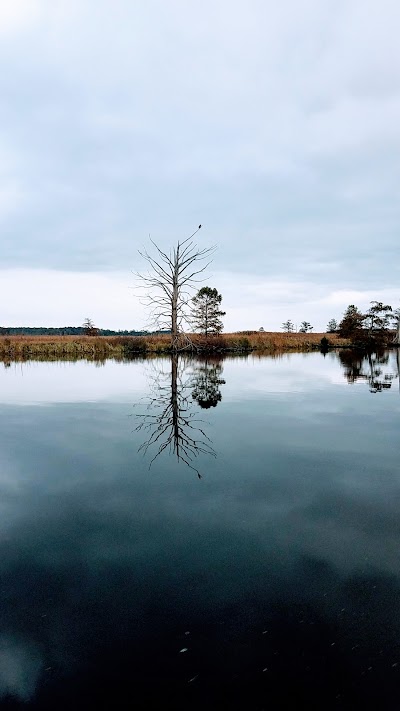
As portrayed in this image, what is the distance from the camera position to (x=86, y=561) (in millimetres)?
3898

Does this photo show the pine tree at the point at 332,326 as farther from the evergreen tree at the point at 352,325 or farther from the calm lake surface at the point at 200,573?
the calm lake surface at the point at 200,573

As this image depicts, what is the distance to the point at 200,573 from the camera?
142 inches

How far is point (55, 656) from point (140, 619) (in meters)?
0.59

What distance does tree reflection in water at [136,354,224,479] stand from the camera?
776 centimetres

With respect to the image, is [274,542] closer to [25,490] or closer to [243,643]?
[243,643]

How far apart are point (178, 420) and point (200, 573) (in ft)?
22.0

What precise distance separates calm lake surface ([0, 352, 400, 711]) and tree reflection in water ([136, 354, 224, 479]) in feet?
0.27

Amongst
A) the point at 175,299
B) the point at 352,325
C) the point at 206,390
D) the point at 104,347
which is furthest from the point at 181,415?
the point at 352,325

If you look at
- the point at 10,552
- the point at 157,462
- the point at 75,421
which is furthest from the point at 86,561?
the point at 75,421

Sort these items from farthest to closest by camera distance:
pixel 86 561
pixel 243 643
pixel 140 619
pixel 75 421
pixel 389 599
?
pixel 75 421, pixel 86 561, pixel 389 599, pixel 140 619, pixel 243 643

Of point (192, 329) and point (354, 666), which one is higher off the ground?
point (192, 329)

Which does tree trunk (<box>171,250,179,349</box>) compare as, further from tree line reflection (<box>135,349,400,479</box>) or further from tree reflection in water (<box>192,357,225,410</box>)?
tree line reflection (<box>135,349,400,479</box>)

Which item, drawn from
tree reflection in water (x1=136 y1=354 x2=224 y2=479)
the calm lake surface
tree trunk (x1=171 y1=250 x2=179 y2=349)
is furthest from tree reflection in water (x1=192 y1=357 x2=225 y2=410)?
tree trunk (x1=171 y1=250 x2=179 y2=349)

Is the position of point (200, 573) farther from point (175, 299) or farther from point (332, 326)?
point (332, 326)
